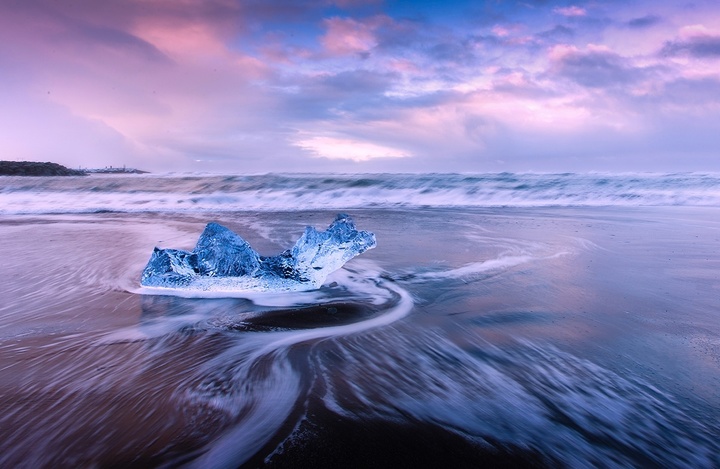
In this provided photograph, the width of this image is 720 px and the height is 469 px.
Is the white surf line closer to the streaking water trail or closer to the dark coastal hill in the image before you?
the streaking water trail

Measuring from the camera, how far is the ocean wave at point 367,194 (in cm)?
1401

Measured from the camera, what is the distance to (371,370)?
7.29 feet

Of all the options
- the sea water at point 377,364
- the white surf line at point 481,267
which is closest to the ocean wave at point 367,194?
the white surf line at point 481,267

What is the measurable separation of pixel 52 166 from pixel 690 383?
43068 mm

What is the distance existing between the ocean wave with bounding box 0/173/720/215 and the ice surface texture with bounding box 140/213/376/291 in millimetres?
9262

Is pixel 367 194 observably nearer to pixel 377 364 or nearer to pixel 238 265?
pixel 238 265

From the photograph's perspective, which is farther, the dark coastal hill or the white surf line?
the dark coastal hill

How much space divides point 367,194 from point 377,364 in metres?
15.2

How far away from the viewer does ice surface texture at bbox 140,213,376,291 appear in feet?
12.2

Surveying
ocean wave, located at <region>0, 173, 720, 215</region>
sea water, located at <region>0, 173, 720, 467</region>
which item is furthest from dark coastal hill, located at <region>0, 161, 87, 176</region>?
sea water, located at <region>0, 173, 720, 467</region>

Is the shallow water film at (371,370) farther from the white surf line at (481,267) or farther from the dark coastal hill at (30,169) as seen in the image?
the dark coastal hill at (30,169)

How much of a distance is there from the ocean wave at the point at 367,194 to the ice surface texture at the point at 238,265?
9262mm

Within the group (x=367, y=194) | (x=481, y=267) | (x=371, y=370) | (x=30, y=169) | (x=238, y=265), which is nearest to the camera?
(x=371, y=370)

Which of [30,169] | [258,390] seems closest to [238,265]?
[258,390]
